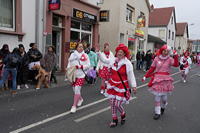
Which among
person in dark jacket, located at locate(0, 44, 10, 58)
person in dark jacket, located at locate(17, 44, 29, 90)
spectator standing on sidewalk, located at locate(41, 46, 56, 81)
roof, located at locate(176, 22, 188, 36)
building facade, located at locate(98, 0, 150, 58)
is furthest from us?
roof, located at locate(176, 22, 188, 36)

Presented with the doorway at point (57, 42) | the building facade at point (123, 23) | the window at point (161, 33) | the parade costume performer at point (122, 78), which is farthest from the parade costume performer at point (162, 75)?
the window at point (161, 33)

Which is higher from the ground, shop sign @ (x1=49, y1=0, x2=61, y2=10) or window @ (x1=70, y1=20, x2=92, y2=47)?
shop sign @ (x1=49, y1=0, x2=61, y2=10)

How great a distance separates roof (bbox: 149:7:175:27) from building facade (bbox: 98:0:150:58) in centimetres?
1468

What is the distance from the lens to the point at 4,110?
5102mm

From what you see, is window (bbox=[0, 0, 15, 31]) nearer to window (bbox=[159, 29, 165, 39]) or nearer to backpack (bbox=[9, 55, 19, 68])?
backpack (bbox=[9, 55, 19, 68])

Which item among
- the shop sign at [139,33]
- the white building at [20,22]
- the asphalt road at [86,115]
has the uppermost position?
the shop sign at [139,33]

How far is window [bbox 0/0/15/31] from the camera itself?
8.79 m

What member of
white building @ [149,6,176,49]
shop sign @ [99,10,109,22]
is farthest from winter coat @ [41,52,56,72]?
white building @ [149,6,176,49]

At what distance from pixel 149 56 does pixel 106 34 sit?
5.11 m

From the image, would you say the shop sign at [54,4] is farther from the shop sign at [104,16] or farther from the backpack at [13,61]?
the shop sign at [104,16]

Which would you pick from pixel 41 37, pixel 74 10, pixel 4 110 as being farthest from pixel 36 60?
pixel 74 10

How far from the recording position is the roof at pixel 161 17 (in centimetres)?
3662

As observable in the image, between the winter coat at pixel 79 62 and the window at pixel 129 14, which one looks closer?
the winter coat at pixel 79 62

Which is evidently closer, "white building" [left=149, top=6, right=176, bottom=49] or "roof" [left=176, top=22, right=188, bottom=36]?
"white building" [left=149, top=6, right=176, bottom=49]
